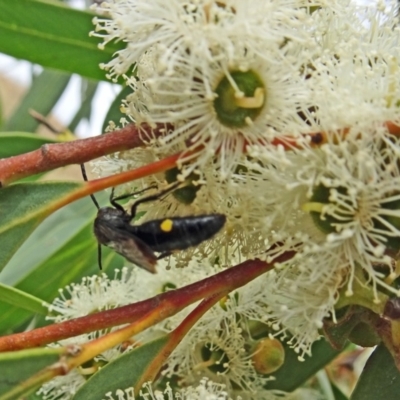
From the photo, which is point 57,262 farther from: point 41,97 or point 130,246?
point 41,97

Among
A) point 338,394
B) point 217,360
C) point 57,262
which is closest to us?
point 217,360

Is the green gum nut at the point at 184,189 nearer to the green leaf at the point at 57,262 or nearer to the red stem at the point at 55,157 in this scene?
the red stem at the point at 55,157

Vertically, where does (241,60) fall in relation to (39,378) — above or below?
above

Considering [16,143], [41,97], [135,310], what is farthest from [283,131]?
[41,97]

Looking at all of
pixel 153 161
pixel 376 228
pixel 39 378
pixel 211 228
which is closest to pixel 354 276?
pixel 376 228

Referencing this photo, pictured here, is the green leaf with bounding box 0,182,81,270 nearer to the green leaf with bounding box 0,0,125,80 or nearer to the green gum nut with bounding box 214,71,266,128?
the green gum nut with bounding box 214,71,266,128

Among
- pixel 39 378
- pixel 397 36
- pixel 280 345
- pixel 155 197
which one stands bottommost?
pixel 280 345

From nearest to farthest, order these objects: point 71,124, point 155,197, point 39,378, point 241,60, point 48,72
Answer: point 39,378 < point 241,60 < point 155,197 < point 48,72 < point 71,124

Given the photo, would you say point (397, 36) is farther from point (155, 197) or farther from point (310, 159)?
point (155, 197)
